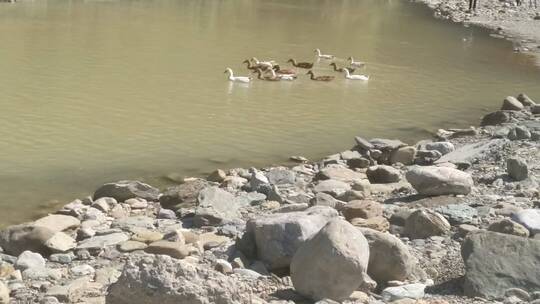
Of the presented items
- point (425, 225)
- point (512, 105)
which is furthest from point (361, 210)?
point (512, 105)

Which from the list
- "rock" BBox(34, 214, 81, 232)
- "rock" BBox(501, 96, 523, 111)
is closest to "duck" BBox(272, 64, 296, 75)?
"rock" BBox(501, 96, 523, 111)

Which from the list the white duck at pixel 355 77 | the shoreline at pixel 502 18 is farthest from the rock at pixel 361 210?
the shoreline at pixel 502 18

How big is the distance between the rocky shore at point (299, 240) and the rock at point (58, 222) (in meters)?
0.02

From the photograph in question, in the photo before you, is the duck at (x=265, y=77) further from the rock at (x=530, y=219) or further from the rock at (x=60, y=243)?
the rock at (x=530, y=219)

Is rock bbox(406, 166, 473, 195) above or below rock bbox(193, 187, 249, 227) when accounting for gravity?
above

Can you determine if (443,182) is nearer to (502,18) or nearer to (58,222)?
(58,222)

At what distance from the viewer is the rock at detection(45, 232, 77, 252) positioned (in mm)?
7650

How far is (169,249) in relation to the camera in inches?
276

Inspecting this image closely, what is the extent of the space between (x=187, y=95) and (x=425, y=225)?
1015 cm

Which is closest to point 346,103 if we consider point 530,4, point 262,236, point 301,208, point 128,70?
point 128,70

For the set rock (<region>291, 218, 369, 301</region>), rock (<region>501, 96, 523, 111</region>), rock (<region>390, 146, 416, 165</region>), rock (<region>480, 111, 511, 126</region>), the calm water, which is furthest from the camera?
rock (<region>501, 96, 523, 111</region>)

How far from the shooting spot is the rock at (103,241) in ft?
25.3

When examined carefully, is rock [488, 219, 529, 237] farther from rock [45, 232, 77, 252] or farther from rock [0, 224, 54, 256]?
rock [0, 224, 54, 256]

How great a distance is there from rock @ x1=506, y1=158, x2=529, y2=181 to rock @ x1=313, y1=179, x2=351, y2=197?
6.36 feet
